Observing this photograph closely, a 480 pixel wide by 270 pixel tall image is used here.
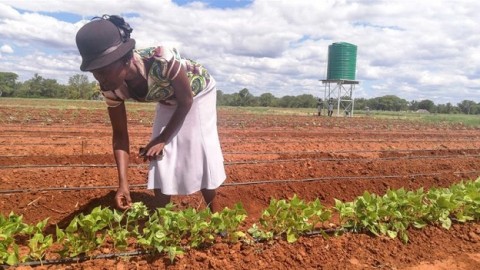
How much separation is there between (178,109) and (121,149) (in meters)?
0.53

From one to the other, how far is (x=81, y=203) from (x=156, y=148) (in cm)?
183

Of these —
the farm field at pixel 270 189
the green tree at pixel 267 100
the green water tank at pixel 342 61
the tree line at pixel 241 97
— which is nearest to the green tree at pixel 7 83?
the tree line at pixel 241 97

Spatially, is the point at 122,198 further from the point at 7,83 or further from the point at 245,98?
the point at 7,83

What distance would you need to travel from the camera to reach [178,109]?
2.79 metres

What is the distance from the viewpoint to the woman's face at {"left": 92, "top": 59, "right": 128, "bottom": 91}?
7.39ft

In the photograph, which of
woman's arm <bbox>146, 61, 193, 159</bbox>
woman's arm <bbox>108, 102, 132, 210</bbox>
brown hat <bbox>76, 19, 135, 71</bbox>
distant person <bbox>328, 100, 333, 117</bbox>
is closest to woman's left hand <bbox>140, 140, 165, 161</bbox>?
woman's arm <bbox>146, 61, 193, 159</bbox>

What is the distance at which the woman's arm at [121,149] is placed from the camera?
2.76m

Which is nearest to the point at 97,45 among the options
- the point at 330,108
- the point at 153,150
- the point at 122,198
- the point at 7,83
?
the point at 153,150

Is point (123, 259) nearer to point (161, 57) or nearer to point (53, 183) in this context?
point (161, 57)

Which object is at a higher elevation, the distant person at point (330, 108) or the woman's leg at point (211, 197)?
the distant person at point (330, 108)

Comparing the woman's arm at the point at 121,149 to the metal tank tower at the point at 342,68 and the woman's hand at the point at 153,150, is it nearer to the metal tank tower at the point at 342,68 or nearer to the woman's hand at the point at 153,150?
the woman's hand at the point at 153,150

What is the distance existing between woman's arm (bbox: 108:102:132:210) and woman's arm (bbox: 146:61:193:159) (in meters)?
0.20

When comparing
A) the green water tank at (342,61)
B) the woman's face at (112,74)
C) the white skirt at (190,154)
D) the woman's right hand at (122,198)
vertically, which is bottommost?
the woman's right hand at (122,198)

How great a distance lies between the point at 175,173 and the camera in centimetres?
303
